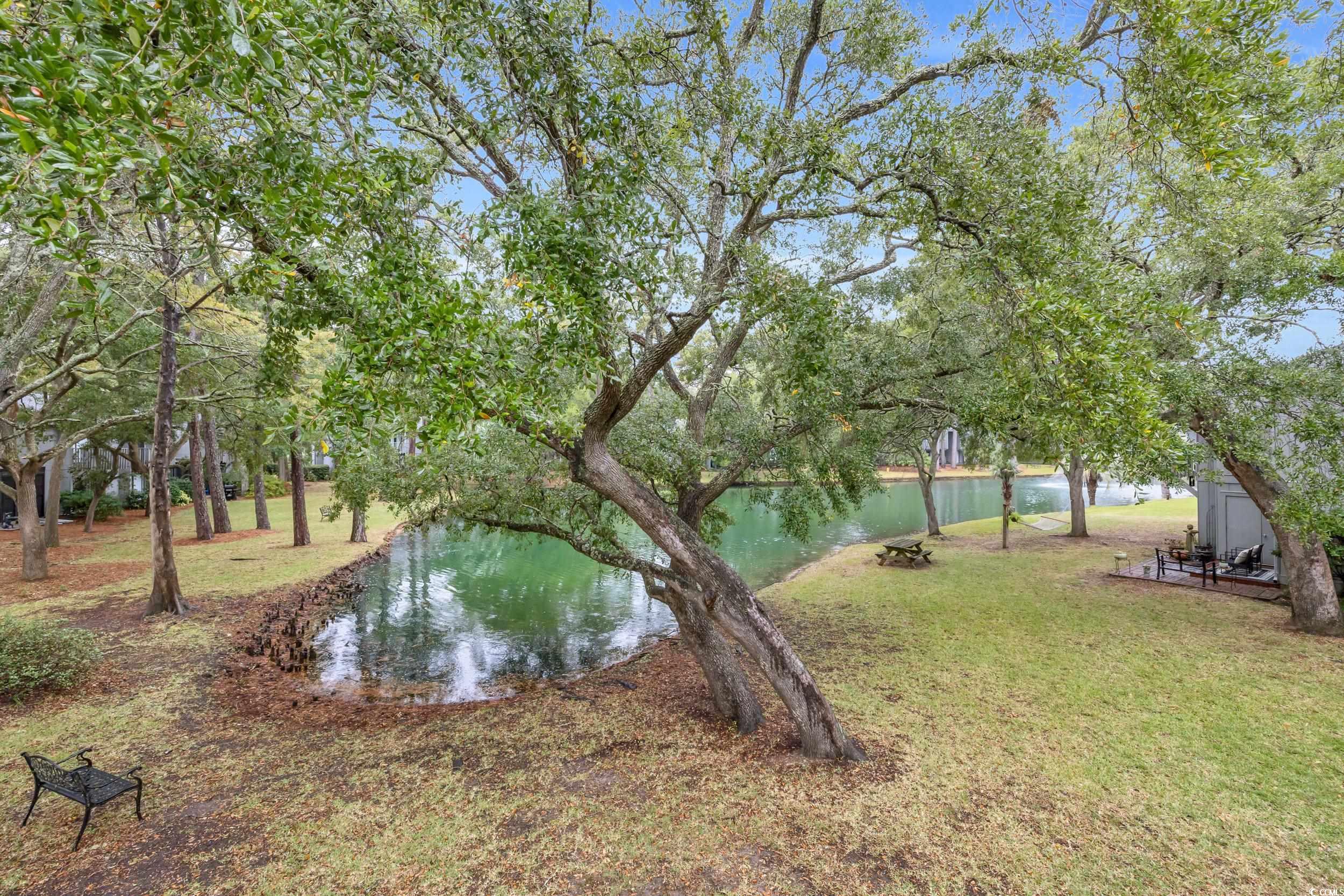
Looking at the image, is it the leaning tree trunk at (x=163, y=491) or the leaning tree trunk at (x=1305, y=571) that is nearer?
the leaning tree trunk at (x=1305, y=571)

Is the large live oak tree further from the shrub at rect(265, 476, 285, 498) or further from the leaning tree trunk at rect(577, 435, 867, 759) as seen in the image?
the shrub at rect(265, 476, 285, 498)

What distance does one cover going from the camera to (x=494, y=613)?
13.2 m

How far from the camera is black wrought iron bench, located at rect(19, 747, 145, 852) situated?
457cm

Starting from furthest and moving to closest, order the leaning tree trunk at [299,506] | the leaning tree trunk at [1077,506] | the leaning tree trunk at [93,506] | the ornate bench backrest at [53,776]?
1. the leaning tree trunk at [93,506]
2. the leaning tree trunk at [1077,506]
3. the leaning tree trunk at [299,506]
4. the ornate bench backrest at [53,776]

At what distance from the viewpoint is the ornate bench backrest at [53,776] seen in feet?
15.5

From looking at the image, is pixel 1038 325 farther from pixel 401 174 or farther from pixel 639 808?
pixel 639 808

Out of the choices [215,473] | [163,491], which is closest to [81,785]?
[163,491]

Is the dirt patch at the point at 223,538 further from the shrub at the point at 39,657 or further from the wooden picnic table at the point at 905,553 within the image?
the wooden picnic table at the point at 905,553

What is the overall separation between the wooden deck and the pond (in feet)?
18.9

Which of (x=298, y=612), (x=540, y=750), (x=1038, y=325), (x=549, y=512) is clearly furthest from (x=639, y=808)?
(x=298, y=612)

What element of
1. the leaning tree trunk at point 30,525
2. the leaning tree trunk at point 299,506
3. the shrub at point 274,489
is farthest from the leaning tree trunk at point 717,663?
the shrub at point 274,489

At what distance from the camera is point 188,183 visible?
117 inches

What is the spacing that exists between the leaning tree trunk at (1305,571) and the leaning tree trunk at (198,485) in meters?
23.1

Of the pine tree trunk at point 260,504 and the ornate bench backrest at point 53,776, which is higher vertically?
the pine tree trunk at point 260,504
